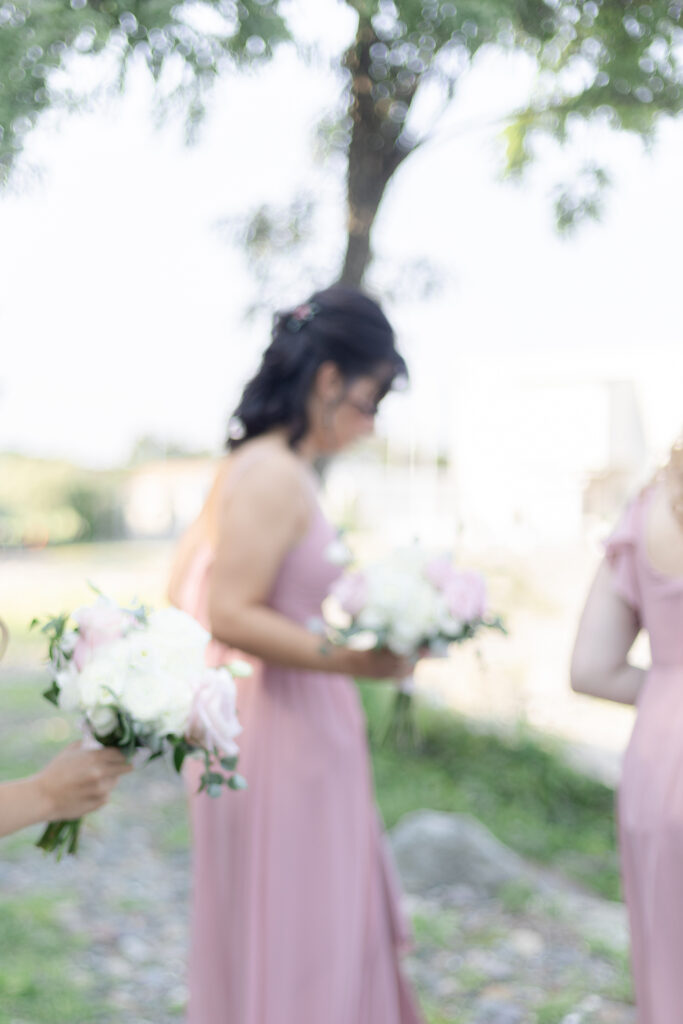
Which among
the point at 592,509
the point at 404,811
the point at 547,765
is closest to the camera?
the point at 404,811

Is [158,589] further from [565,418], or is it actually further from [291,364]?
[291,364]

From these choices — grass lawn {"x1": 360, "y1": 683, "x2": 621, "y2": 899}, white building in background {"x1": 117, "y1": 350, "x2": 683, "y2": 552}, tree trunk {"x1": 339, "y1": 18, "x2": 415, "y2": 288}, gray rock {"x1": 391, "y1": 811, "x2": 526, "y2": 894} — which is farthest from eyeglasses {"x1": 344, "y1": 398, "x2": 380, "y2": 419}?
white building in background {"x1": 117, "y1": 350, "x2": 683, "y2": 552}

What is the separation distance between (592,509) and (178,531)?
14.3 m

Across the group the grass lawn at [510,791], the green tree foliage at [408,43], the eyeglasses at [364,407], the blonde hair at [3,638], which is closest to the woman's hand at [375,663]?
the eyeglasses at [364,407]

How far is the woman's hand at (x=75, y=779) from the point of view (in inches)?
65.7

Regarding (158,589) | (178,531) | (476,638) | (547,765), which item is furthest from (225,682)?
(178,531)

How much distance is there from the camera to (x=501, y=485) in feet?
70.6

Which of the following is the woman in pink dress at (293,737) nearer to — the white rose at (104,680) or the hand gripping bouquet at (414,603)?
the hand gripping bouquet at (414,603)

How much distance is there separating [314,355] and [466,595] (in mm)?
732

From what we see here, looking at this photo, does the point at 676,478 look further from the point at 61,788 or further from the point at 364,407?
the point at 61,788

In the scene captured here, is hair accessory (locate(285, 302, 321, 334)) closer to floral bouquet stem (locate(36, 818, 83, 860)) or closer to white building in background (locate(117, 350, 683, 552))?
floral bouquet stem (locate(36, 818, 83, 860))

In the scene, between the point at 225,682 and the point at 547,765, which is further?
the point at 547,765

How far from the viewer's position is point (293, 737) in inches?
96.9

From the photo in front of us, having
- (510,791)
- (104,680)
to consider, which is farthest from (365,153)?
(510,791)
